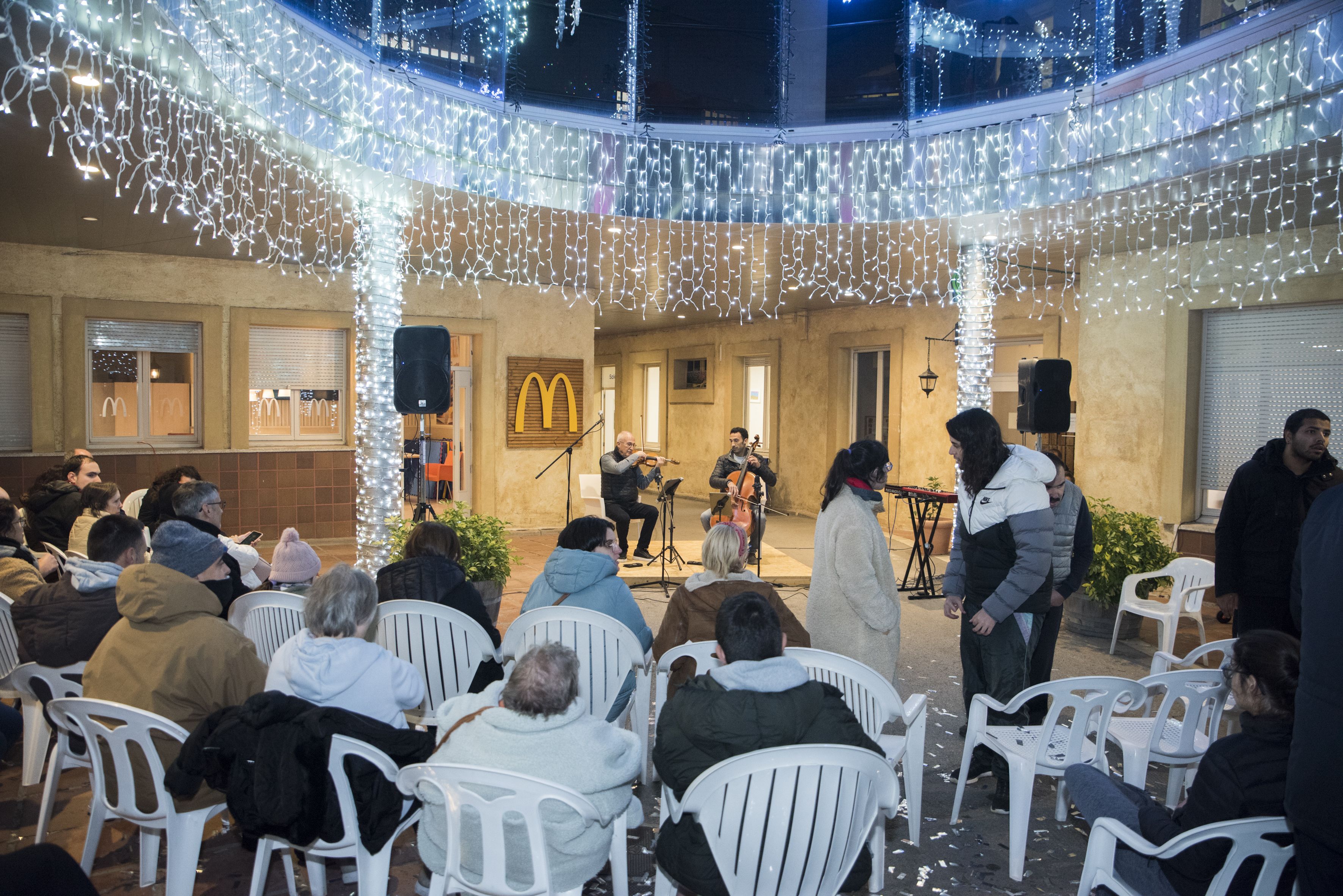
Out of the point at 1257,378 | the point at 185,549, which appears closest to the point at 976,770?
the point at 185,549

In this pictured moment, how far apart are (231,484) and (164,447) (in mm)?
740

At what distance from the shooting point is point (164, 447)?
9102 mm

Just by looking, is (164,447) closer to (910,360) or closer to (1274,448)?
(910,360)

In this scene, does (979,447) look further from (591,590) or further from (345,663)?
(345,663)

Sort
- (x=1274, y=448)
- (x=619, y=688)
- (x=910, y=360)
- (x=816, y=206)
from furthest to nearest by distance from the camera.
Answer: (x=910, y=360)
(x=816, y=206)
(x=1274, y=448)
(x=619, y=688)

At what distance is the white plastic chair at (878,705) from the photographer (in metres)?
2.81

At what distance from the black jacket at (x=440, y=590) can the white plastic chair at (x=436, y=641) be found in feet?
0.32

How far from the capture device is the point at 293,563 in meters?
4.38

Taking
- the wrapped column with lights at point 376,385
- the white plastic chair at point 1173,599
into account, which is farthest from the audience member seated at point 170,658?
the white plastic chair at point 1173,599

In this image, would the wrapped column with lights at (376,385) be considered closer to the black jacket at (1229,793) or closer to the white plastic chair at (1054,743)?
the white plastic chair at (1054,743)

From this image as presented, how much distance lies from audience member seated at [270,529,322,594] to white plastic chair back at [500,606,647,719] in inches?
63.3

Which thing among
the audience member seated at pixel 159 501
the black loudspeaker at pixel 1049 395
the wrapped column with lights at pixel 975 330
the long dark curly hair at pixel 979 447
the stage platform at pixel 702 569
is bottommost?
the stage platform at pixel 702 569

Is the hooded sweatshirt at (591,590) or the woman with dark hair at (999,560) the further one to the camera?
the hooded sweatshirt at (591,590)

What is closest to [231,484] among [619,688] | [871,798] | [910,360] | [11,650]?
[11,650]
